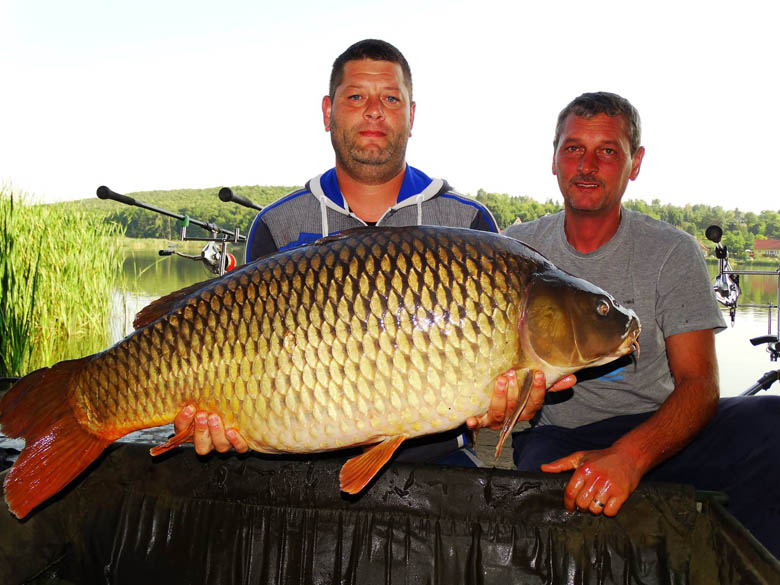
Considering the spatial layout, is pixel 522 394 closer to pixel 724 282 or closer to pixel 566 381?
pixel 566 381

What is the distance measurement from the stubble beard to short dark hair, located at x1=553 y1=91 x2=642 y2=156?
0.55 m

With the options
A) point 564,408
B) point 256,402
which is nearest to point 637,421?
point 564,408

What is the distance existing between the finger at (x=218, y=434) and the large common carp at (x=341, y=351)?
0.04m

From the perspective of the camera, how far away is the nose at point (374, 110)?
1.82m

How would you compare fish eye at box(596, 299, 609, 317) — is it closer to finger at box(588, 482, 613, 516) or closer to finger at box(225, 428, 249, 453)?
finger at box(588, 482, 613, 516)

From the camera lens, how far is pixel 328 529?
136 centimetres

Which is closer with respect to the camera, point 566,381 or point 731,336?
point 566,381

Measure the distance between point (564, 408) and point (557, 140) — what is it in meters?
0.87

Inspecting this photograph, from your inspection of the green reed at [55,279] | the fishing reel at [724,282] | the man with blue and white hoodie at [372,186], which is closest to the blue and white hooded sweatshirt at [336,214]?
the man with blue and white hoodie at [372,186]

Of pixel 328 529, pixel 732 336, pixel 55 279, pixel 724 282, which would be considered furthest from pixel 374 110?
pixel 732 336

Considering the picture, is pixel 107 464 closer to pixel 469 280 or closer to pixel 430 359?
pixel 430 359

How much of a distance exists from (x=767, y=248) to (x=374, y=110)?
743cm

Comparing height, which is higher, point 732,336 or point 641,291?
point 641,291

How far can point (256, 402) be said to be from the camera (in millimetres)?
1157
